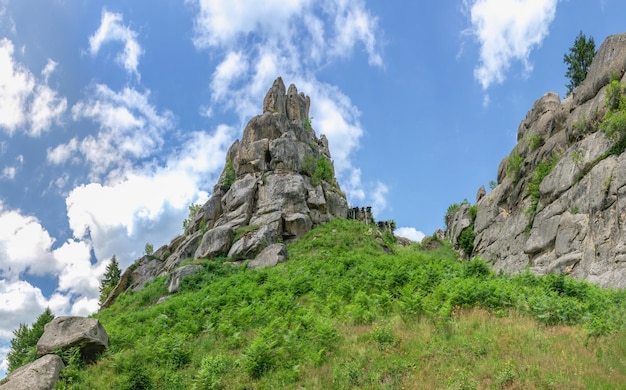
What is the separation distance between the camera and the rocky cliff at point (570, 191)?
888 inches

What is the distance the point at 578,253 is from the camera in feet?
77.9

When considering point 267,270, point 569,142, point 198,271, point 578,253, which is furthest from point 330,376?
point 569,142

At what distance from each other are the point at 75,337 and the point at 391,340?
37.1 feet

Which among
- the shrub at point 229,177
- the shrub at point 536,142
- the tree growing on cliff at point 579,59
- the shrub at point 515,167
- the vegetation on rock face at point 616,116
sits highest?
the tree growing on cliff at point 579,59

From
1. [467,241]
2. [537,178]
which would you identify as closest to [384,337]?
[537,178]

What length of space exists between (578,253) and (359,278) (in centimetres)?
1398

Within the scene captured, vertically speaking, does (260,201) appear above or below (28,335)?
above

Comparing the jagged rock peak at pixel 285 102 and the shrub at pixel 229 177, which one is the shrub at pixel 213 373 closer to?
the shrub at pixel 229 177

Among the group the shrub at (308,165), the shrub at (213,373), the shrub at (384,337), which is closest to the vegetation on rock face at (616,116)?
the shrub at (384,337)

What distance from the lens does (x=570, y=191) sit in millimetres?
27422

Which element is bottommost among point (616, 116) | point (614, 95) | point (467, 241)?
point (616, 116)

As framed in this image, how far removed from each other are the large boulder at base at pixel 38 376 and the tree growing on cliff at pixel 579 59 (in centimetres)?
5193

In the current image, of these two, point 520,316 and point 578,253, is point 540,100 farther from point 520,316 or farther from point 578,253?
point 520,316

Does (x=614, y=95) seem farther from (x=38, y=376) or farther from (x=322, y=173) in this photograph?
(x=38, y=376)
